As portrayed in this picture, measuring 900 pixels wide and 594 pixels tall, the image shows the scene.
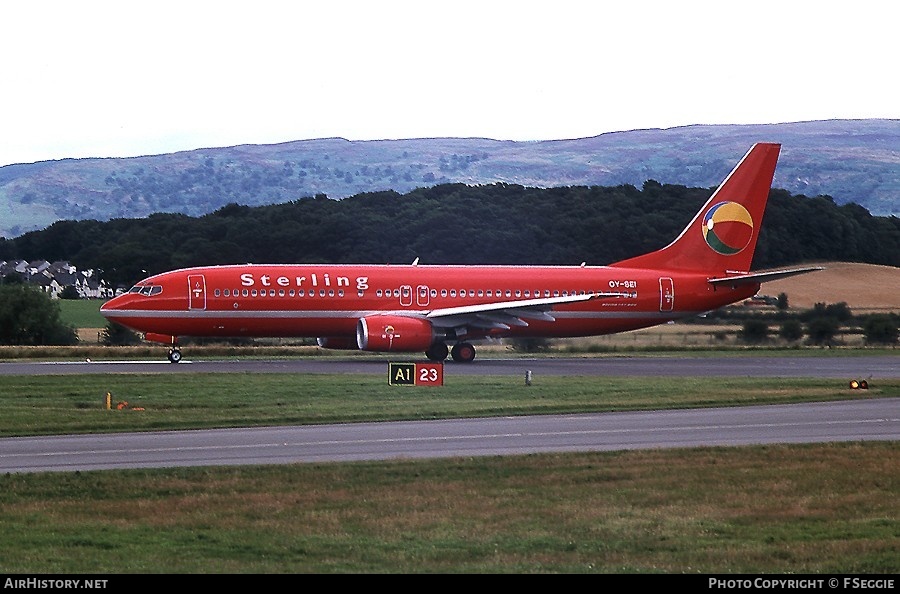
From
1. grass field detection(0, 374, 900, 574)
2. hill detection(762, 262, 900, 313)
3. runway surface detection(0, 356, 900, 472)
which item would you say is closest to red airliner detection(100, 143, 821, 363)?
hill detection(762, 262, 900, 313)

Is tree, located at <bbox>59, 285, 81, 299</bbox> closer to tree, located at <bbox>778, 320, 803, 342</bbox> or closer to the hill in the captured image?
the hill

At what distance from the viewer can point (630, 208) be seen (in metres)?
94.1

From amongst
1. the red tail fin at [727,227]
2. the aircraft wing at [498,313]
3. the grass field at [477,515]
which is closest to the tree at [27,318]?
the aircraft wing at [498,313]

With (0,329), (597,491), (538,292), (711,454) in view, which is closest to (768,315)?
(538,292)

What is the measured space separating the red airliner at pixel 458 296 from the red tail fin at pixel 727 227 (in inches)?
1.6

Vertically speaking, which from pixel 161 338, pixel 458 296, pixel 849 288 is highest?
pixel 458 296

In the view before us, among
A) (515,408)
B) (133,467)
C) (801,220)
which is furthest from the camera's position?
(801,220)

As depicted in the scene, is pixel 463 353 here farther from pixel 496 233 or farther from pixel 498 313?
pixel 496 233

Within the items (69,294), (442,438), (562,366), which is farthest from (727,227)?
(69,294)

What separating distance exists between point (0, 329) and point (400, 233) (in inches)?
1540

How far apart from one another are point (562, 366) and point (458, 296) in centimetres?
551

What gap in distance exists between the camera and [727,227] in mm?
52875

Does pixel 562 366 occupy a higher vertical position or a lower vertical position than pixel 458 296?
lower
